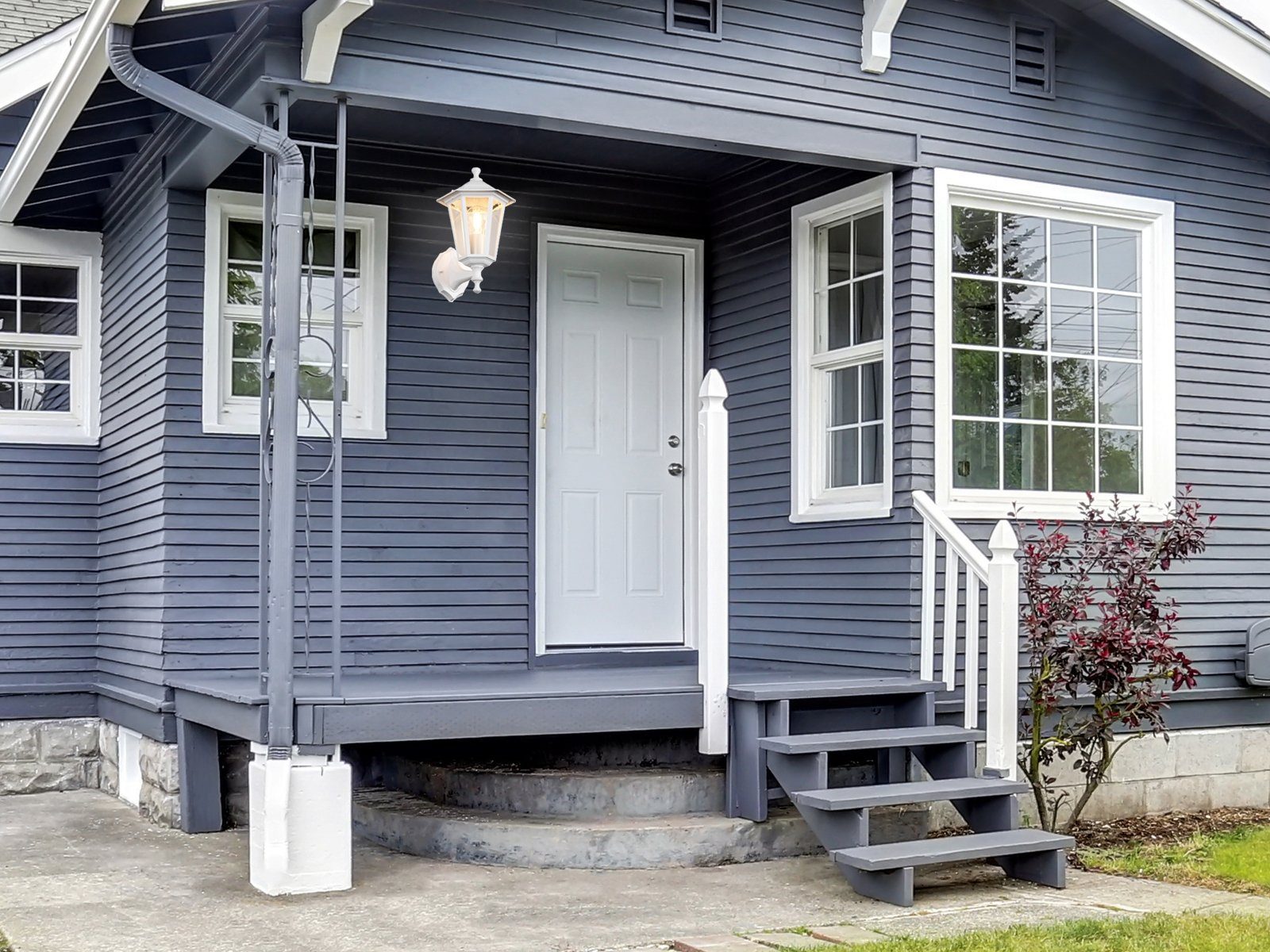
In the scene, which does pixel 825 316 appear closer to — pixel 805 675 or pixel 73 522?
pixel 805 675

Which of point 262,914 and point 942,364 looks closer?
point 262,914

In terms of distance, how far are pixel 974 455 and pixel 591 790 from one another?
2287mm

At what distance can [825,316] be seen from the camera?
22.8ft

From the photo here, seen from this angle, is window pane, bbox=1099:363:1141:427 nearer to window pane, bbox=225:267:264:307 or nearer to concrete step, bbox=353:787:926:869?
concrete step, bbox=353:787:926:869

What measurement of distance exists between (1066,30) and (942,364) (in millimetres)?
1789

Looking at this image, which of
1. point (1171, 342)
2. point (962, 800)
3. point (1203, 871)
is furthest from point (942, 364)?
point (1203, 871)

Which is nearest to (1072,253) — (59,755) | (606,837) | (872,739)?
(872,739)

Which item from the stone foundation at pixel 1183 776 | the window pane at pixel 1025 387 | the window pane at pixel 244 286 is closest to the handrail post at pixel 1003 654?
the stone foundation at pixel 1183 776

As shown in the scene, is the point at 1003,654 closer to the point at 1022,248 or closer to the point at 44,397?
the point at 1022,248

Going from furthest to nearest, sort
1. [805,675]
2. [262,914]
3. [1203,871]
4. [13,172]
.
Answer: [13,172] → [805,675] → [1203,871] → [262,914]

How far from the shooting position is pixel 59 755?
25.1 ft

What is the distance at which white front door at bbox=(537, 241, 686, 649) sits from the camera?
732 cm

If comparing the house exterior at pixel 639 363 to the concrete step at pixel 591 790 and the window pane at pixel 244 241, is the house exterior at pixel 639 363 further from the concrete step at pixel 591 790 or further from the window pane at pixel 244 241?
the concrete step at pixel 591 790

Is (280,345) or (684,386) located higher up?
(684,386)
